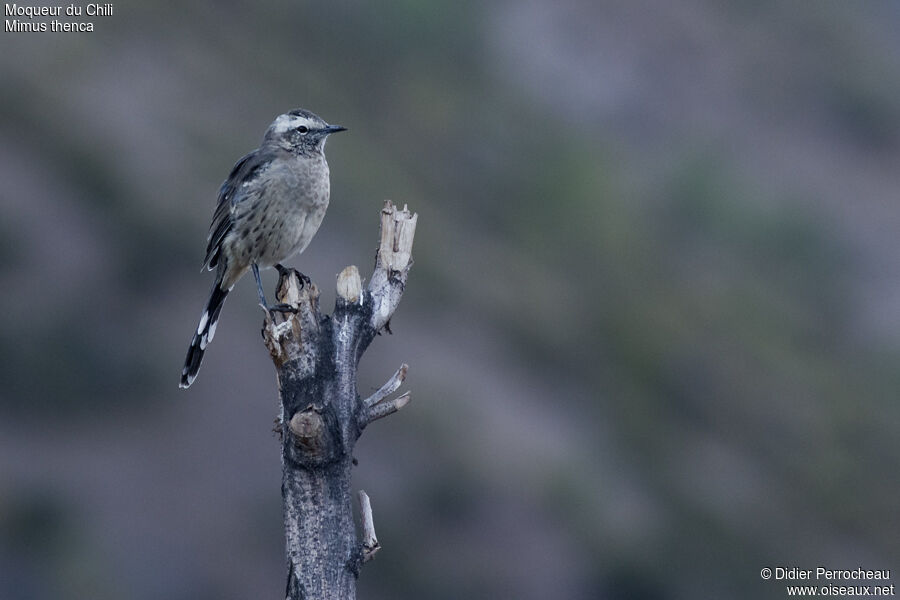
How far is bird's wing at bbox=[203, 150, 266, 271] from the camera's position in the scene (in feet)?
30.6

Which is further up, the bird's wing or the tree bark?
the bird's wing

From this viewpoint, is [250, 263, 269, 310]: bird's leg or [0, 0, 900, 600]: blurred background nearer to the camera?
[250, 263, 269, 310]: bird's leg

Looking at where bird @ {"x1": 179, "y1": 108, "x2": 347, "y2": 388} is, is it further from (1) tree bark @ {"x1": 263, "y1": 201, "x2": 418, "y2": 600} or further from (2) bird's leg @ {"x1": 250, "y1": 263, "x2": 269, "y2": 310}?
(1) tree bark @ {"x1": 263, "y1": 201, "x2": 418, "y2": 600}

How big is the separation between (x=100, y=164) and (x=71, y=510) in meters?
7.62

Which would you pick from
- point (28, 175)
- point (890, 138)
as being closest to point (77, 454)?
point (28, 175)

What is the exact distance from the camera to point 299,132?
9523 mm

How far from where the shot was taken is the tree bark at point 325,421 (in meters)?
6.55

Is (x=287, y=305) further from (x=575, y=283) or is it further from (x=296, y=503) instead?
(x=575, y=283)
